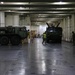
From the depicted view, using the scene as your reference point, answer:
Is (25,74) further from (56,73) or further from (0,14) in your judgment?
(0,14)

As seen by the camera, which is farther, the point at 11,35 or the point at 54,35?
the point at 54,35

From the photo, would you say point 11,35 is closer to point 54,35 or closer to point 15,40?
point 15,40

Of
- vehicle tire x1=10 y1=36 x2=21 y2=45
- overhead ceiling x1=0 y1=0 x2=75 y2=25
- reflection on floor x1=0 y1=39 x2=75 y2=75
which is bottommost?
reflection on floor x1=0 y1=39 x2=75 y2=75

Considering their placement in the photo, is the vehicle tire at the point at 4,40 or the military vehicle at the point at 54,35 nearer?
the vehicle tire at the point at 4,40

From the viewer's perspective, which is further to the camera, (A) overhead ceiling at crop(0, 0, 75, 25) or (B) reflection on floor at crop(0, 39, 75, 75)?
(A) overhead ceiling at crop(0, 0, 75, 25)

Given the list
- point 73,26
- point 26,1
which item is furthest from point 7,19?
point 26,1

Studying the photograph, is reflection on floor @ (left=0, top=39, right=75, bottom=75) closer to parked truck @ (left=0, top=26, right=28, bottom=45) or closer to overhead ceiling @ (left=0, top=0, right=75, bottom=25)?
overhead ceiling @ (left=0, top=0, right=75, bottom=25)

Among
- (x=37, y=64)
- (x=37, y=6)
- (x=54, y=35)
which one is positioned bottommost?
(x=37, y=64)

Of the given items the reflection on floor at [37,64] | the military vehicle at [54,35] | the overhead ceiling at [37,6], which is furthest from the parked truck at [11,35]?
the reflection on floor at [37,64]

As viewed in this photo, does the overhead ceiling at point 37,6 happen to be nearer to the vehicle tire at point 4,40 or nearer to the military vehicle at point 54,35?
the vehicle tire at point 4,40

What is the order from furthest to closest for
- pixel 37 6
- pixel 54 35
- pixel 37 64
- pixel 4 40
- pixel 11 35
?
pixel 54 35
pixel 11 35
pixel 4 40
pixel 37 6
pixel 37 64

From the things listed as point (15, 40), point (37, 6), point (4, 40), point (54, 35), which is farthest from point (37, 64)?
point (54, 35)

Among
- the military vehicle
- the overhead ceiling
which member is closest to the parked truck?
the overhead ceiling

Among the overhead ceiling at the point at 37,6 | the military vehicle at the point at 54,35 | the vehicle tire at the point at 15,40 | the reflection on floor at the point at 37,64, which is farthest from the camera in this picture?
the military vehicle at the point at 54,35
